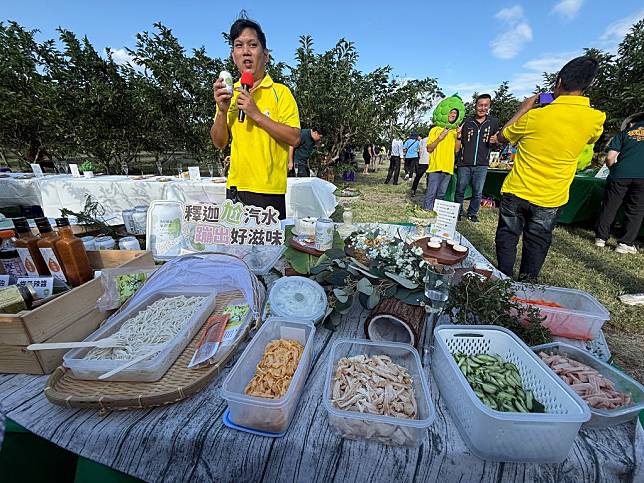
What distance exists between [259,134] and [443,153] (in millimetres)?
4108

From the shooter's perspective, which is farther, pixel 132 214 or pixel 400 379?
pixel 132 214

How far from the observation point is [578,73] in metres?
1.95

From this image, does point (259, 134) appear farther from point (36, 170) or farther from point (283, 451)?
point (36, 170)

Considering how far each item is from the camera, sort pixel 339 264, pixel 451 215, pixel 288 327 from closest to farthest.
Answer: pixel 288 327 < pixel 339 264 < pixel 451 215

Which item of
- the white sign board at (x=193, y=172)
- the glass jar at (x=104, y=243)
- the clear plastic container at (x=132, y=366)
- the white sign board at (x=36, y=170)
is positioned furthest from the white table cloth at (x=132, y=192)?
the clear plastic container at (x=132, y=366)

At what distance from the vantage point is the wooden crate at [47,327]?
820 mm

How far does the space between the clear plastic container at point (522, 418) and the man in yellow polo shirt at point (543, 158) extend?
1290 millimetres

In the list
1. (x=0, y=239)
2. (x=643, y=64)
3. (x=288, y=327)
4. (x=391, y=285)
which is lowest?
(x=288, y=327)

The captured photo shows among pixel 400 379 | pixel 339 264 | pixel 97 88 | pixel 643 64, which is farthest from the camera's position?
pixel 643 64

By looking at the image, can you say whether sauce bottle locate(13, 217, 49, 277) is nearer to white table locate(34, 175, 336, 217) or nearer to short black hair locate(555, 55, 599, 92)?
white table locate(34, 175, 336, 217)

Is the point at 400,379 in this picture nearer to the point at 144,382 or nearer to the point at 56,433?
the point at 144,382

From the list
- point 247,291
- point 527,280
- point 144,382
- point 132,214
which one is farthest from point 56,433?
point 527,280

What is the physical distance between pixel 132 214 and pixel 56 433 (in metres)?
1.29

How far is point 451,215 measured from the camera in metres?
1.99
